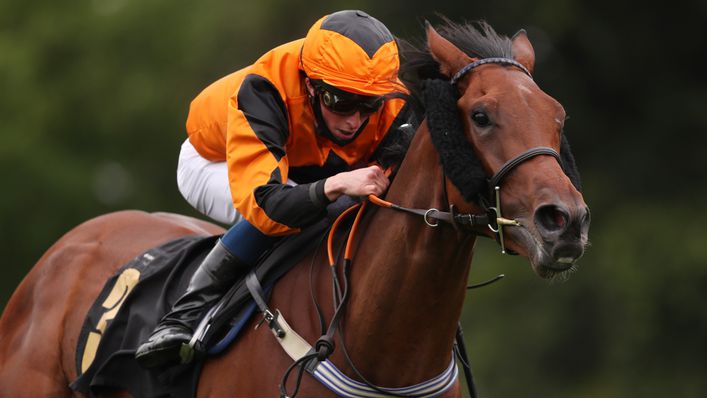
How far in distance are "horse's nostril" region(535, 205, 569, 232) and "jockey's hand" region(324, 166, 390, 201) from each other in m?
0.91

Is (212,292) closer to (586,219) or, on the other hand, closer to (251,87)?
(251,87)

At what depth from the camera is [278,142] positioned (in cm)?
597

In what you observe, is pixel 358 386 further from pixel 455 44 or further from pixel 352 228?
pixel 455 44

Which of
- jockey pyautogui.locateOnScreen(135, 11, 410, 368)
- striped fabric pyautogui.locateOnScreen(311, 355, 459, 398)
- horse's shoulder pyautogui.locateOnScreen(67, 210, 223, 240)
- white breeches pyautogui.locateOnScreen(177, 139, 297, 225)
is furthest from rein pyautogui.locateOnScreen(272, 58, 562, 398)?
horse's shoulder pyautogui.locateOnScreen(67, 210, 223, 240)

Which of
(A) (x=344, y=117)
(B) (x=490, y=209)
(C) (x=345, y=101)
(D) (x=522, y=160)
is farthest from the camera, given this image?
(A) (x=344, y=117)

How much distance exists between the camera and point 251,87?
19.9ft

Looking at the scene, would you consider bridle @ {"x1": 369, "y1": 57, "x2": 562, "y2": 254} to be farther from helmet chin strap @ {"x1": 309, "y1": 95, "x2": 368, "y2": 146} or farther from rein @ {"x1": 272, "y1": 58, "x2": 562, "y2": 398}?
helmet chin strap @ {"x1": 309, "y1": 95, "x2": 368, "y2": 146}

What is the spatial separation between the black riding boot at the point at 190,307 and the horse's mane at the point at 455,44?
120 centimetres

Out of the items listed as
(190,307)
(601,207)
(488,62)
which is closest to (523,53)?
(488,62)

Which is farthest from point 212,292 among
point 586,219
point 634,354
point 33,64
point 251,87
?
point 33,64

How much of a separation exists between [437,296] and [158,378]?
154cm

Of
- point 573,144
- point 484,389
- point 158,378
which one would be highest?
point 158,378

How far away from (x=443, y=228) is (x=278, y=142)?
2.98ft

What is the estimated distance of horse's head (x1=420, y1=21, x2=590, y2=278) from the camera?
16.3 feet
